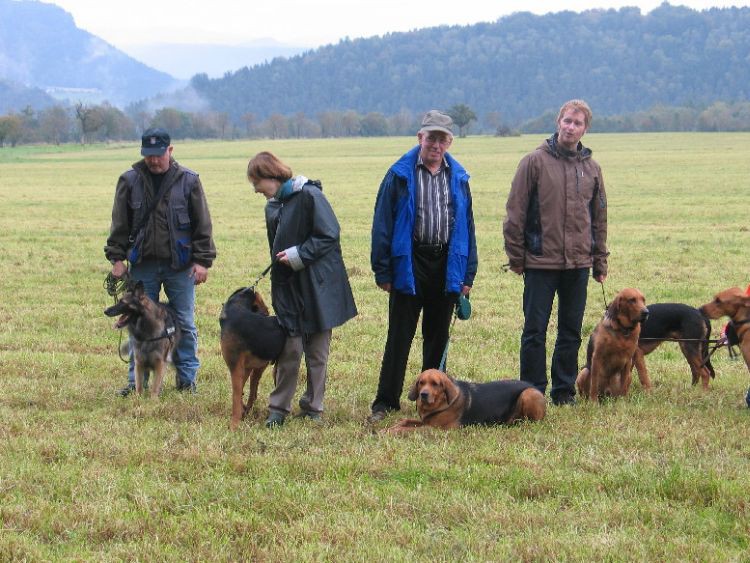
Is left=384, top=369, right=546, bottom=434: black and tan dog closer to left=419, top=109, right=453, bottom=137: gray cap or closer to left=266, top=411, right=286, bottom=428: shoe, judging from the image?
left=266, top=411, right=286, bottom=428: shoe

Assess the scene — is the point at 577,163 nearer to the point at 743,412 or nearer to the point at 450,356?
the point at 743,412

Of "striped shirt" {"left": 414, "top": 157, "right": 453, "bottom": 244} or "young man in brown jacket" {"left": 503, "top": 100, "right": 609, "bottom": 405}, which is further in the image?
"young man in brown jacket" {"left": 503, "top": 100, "right": 609, "bottom": 405}

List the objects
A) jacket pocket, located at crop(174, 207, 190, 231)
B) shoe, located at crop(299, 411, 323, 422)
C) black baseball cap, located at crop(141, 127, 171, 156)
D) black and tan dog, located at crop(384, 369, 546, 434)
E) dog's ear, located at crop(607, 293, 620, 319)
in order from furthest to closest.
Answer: jacket pocket, located at crop(174, 207, 190, 231) < black baseball cap, located at crop(141, 127, 171, 156) < dog's ear, located at crop(607, 293, 620, 319) < shoe, located at crop(299, 411, 323, 422) < black and tan dog, located at crop(384, 369, 546, 434)

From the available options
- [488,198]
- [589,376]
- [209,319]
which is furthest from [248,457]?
[488,198]

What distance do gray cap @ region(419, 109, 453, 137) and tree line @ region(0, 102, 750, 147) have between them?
10179cm

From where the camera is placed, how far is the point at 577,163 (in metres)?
6.63

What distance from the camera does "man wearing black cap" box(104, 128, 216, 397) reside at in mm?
7145

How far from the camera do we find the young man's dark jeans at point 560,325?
6809mm

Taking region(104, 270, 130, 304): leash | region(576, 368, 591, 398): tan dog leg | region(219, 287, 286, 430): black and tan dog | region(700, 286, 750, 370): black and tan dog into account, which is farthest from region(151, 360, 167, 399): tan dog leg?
region(700, 286, 750, 370): black and tan dog

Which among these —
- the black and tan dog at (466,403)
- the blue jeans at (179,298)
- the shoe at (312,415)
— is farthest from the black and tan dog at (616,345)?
the blue jeans at (179,298)

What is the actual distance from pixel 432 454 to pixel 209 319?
570 cm

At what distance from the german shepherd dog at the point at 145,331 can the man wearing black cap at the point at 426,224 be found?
73.3 inches

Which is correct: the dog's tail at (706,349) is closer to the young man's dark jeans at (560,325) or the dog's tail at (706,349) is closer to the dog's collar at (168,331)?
the young man's dark jeans at (560,325)

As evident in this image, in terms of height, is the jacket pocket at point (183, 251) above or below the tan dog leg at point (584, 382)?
above
